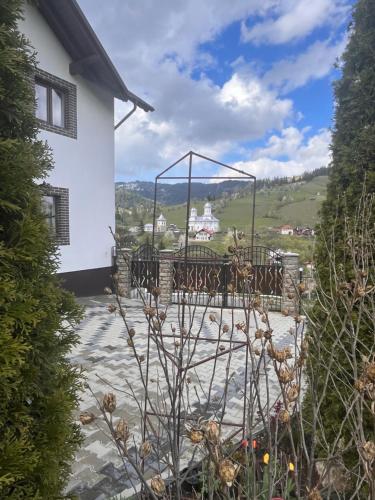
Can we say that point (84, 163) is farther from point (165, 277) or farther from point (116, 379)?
point (116, 379)

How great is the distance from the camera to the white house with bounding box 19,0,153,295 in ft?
26.2

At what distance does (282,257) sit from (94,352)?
5319mm

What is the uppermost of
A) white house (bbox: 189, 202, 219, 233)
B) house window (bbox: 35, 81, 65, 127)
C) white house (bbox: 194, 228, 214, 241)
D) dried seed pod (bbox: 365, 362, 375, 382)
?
house window (bbox: 35, 81, 65, 127)

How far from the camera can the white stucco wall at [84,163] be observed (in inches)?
322

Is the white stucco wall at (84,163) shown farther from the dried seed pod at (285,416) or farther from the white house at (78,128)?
the dried seed pod at (285,416)

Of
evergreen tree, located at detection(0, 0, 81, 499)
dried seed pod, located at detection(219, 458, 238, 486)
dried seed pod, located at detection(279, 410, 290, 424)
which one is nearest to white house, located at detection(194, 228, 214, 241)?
evergreen tree, located at detection(0, 0, 81, 499)

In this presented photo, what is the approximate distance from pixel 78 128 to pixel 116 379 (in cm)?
704

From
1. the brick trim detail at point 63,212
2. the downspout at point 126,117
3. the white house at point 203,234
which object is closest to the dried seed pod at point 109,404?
the white house at point 203,234

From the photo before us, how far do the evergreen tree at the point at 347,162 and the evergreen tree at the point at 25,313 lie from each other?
159 centimetres

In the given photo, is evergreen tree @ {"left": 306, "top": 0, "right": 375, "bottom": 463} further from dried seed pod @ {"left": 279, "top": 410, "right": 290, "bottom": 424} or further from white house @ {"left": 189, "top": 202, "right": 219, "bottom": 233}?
white house @ {"left": 189, "top": 202, "right": 219, "bottom": 233}

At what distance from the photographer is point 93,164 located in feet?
31.0

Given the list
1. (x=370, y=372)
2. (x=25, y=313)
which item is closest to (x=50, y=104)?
(x=25, y=313)

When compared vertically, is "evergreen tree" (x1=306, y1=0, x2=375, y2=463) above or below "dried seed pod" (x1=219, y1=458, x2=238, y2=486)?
above

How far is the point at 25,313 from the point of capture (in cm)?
120
